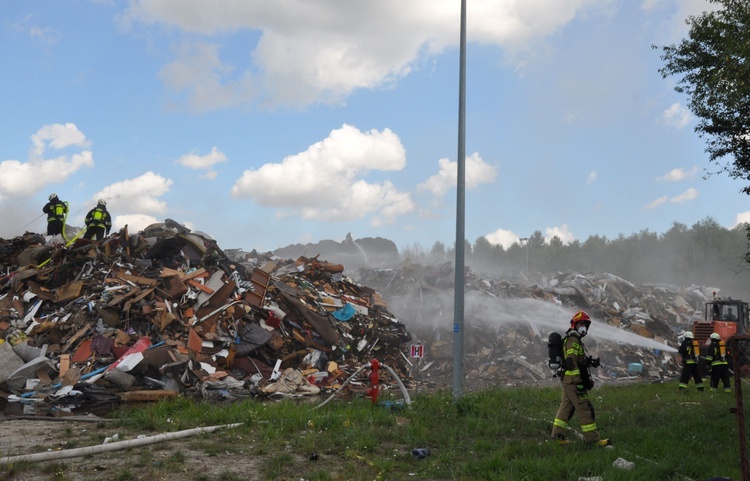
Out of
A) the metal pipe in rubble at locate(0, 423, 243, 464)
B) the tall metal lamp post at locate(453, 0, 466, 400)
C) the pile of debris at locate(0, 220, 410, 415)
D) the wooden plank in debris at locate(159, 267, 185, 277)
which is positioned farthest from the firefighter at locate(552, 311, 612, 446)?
the wooden plank in debris at locate(159, 267, 185, 277)

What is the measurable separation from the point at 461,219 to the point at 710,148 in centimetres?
458

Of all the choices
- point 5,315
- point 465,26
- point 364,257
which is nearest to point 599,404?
point 465,26

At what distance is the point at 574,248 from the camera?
8262 cm

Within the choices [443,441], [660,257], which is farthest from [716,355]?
[660,257]

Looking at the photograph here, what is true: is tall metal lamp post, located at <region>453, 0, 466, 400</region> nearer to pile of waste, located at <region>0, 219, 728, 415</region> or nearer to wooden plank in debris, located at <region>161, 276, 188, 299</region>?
pile of waste, located at <region>0, 219, 728, 415</region>

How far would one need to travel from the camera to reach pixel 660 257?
6969 centimetres

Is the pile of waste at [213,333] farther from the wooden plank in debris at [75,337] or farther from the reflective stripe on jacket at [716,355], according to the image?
the reflective stripe on jacket at [716,355]

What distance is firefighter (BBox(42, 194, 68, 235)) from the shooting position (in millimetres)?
17672

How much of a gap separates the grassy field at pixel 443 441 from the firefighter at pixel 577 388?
237 mm

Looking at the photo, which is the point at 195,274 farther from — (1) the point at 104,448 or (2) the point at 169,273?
(1) the point at 104,448

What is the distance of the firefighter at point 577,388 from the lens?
295 inches

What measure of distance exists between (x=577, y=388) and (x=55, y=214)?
1617 cm

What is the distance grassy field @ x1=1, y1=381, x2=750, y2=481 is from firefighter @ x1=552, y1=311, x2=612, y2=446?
0.24m

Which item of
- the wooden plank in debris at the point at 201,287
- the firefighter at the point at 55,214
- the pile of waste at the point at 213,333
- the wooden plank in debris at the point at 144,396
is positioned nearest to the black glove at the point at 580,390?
the pile of waste at the point at 213,333
